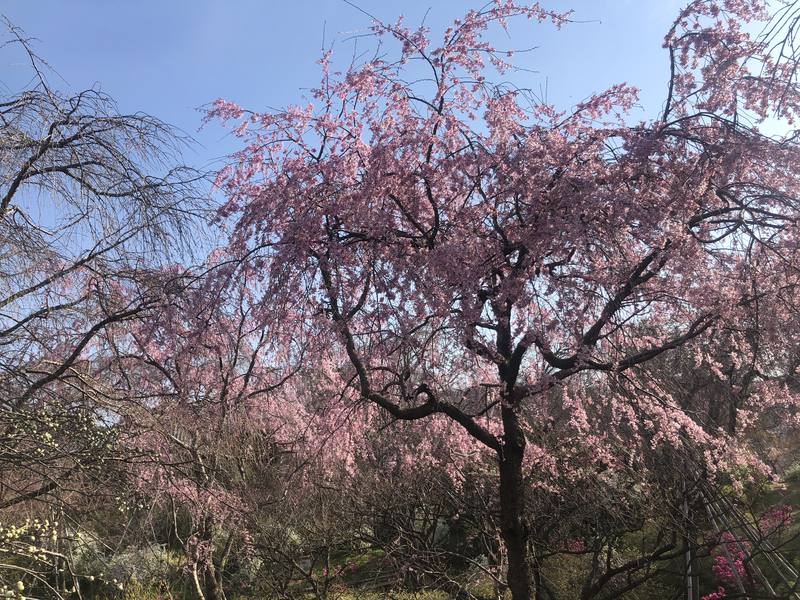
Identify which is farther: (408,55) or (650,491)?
(650,491)

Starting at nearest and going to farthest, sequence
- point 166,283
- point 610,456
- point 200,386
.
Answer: point 166,283 → point 610,456 → point 200,386

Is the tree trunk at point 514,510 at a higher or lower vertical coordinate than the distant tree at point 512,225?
lower

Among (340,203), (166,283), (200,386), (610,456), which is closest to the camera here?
(166,283)

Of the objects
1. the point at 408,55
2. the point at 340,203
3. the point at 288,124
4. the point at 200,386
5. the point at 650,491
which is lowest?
the point at 650,491

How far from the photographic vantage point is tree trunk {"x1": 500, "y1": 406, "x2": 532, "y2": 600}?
15.4 feet

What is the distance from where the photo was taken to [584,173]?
381 centimetres

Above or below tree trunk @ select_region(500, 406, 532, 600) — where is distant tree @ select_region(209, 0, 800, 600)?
above

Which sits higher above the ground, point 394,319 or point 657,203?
point 657,203

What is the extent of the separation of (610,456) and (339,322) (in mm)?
3766

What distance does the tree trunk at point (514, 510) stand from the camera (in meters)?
4.69

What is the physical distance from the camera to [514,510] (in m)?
4.77

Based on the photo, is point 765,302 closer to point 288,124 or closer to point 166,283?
point 288,124

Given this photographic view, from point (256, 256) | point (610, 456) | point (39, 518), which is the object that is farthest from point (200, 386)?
point (610, 456)

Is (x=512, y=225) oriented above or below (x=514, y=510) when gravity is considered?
above
